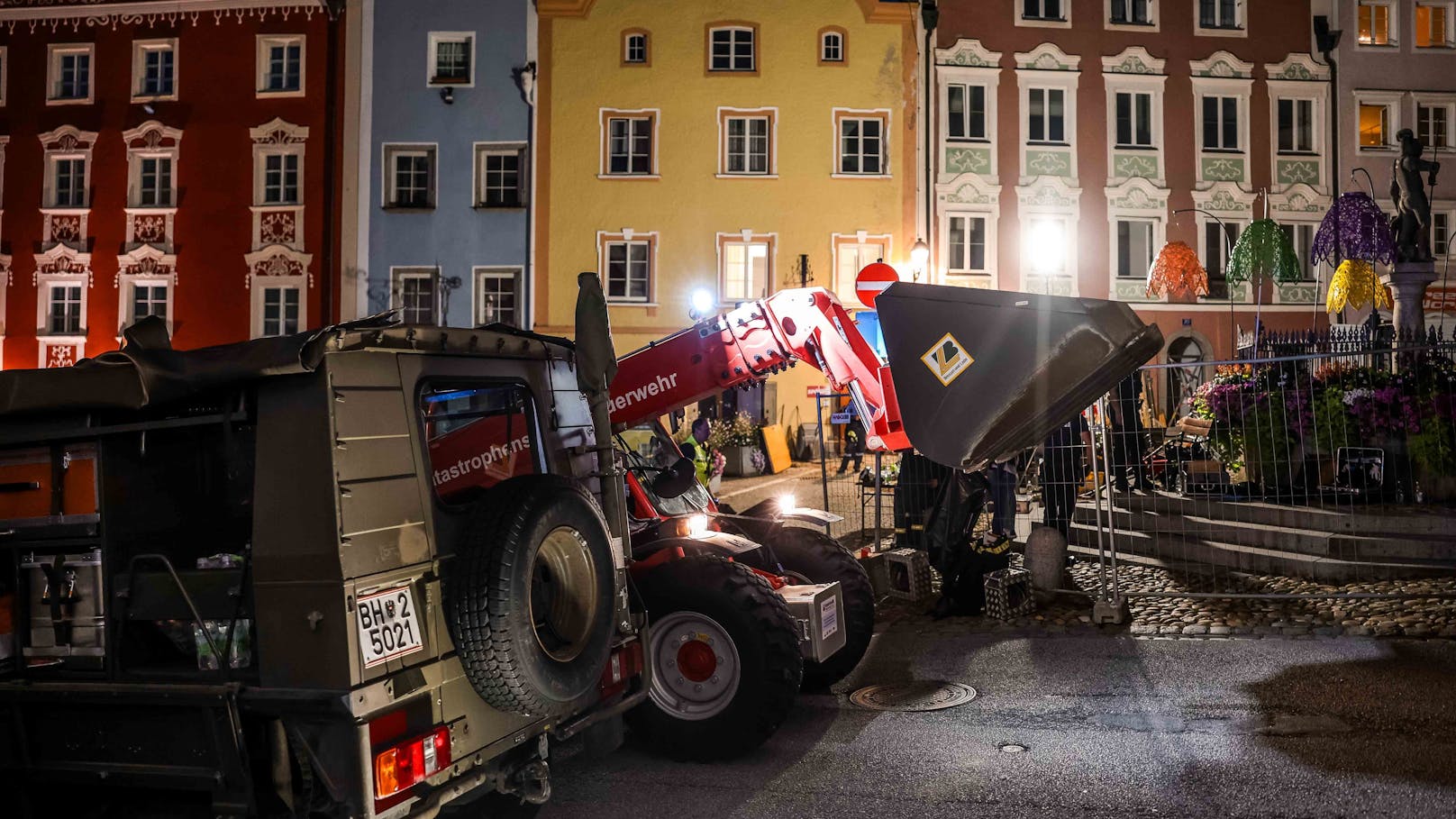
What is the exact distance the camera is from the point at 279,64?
31.7m

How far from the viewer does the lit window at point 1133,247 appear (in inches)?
1228

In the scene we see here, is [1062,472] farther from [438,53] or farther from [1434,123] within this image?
[1434,123]

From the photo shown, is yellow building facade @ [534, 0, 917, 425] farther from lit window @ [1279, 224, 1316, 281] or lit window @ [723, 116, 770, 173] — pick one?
lit window @ [1279, 224, 1316, 281]

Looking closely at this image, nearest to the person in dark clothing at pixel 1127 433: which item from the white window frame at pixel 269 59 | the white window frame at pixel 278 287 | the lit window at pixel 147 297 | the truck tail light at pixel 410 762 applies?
the truck tail light at pixel 410 762

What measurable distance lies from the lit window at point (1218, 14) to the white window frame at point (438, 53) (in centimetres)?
1980

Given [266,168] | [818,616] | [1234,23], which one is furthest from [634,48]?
[818,616]

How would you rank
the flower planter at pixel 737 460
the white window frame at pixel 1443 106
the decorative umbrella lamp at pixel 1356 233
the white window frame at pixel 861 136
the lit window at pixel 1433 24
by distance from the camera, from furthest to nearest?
the lit window at pixel 1433 24
the white window frame at pixel 1443 106
the white window frame at pixel 861 136
the flower planter at pixel 737 460
the decorative umbrella lamp at pixel 1356 233

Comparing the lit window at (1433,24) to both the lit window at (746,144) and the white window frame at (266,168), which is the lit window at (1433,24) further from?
the white window frame at (266,168)

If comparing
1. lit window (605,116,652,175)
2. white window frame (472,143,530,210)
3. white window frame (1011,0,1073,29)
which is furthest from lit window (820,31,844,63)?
white window frame (472,143,530,210)

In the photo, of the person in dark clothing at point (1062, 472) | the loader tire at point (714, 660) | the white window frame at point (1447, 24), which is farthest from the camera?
the white window frame at point (1447, 24)

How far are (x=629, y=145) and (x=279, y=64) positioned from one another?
32.9ft

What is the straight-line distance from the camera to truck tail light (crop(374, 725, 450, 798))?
3.89 meters

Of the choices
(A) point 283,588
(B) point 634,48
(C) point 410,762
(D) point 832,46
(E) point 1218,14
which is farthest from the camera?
(E) point 1218,14

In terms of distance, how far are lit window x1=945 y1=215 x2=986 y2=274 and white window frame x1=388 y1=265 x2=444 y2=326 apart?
44.4 feet
